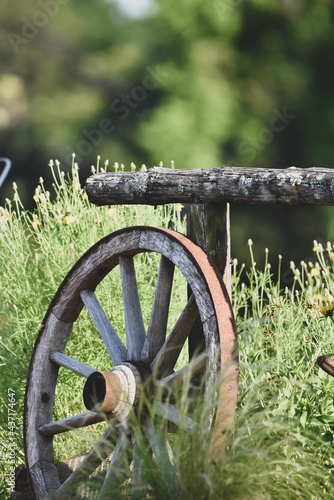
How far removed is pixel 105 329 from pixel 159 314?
0.35m

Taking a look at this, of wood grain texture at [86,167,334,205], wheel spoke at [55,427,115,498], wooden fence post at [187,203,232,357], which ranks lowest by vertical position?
wheel spoke at [55,427,115,498]

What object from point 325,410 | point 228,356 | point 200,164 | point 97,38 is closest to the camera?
point 228,356

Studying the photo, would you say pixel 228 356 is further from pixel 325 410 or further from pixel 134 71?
pixel 134 71

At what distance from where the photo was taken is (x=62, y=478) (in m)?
3.31

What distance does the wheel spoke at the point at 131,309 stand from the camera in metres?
2.99

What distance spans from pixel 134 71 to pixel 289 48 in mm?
2147

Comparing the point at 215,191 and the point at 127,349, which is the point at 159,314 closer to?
the point at 127,349

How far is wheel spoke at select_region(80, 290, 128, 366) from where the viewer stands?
304 centimetres

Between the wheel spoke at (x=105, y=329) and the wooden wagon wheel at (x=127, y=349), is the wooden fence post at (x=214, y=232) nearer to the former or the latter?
the wooden wagon wheel at (x=127, y=349)

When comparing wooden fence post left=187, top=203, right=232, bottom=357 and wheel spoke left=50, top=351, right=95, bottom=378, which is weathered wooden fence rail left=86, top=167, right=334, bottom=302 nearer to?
wooden fence post left=187, top=203, right=232, bottom=357

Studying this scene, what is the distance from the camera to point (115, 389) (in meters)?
2.66

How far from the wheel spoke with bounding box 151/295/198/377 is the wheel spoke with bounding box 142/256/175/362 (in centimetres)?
9

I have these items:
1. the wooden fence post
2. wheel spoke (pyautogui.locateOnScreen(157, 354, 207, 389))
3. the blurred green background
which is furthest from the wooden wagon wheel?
the blurred green background

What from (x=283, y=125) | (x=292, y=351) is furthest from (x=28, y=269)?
(x=283, y=125)
